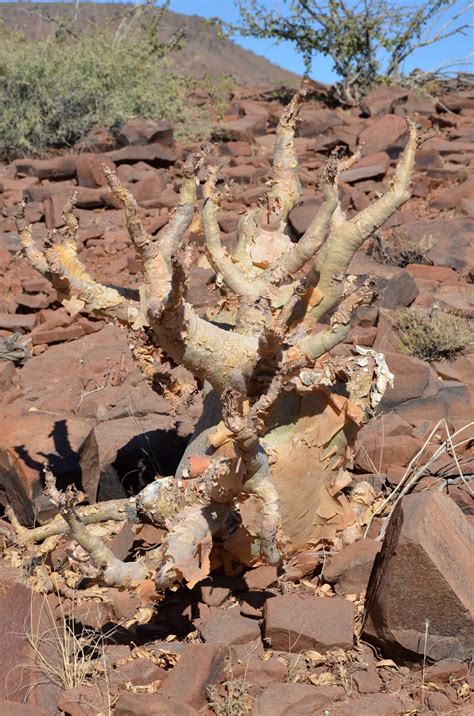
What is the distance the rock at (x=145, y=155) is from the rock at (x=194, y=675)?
857 centimetres

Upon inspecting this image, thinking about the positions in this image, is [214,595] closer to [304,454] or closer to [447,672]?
[304,454]

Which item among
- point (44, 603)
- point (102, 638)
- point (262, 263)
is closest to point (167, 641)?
point (102, 638)

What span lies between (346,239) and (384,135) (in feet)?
25.7

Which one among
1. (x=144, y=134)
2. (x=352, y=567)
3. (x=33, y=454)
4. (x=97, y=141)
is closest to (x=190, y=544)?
(x=352, y=567)

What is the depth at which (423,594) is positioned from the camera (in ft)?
9.24

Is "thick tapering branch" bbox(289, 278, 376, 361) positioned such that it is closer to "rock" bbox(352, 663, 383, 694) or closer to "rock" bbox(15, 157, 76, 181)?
"rock" bbox(352, 663, 383, 694)

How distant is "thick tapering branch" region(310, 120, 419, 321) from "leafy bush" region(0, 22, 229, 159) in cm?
864

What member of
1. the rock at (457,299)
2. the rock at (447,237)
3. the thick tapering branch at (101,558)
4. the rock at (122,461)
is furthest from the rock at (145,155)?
the thick tapering branch at (101,558)

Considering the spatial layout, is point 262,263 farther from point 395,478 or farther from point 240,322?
point 395,478

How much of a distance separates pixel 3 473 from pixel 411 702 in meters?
2.29

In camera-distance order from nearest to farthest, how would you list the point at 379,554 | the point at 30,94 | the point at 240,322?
the point at 379,554
the point at 240,322
the point at 30,94

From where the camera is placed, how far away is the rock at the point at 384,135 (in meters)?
10.9

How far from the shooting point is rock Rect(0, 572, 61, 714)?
277 centimetres

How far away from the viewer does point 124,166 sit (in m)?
10.6
